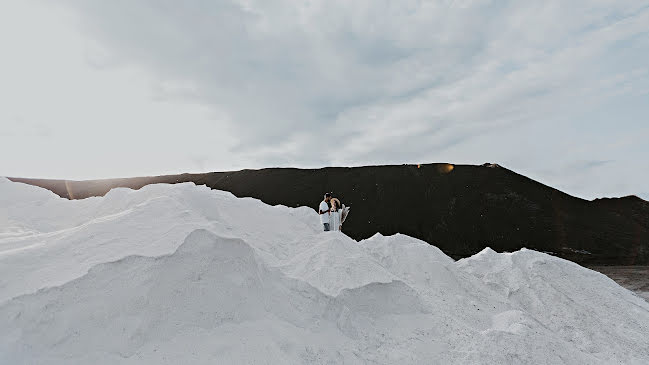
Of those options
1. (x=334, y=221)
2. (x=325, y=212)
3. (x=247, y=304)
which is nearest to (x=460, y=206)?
(x=334, y=221)

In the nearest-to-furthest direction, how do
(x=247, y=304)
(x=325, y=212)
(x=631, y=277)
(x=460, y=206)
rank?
(x=247, y=304), (x=325, y=212), (x=631, y=277), (x=460, y=206)

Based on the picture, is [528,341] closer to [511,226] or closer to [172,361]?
[172,361]

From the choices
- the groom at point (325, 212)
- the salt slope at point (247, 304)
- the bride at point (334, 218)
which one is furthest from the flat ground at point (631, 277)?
the groom at point (325, 212)

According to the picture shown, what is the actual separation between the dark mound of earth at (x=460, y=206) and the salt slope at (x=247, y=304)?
5482mm

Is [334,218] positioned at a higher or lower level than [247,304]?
higher

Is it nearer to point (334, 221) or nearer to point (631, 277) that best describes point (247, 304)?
point (334, 221)

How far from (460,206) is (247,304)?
9390 millimetres

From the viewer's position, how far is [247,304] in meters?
3.15

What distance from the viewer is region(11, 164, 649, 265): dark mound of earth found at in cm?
1023

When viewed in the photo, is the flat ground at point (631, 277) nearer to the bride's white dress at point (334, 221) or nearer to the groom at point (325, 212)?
the bride's white dress at point (334, 221)

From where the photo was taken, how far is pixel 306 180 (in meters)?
12.3

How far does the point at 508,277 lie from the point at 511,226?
19.4 ft

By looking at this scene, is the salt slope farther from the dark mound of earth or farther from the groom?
the dark mound of earth

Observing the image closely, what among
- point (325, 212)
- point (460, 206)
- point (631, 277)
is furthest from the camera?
point (460, 206)
